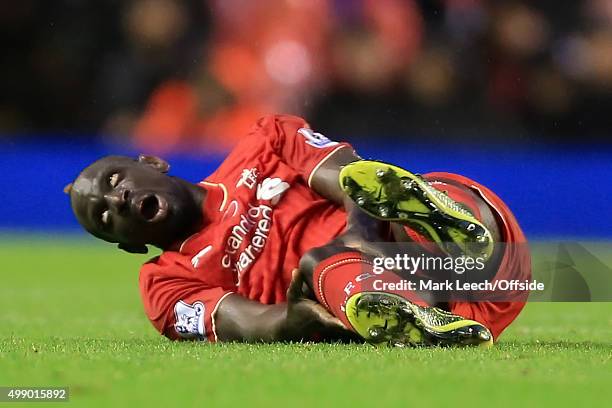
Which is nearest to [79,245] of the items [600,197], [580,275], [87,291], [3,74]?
[3,74]

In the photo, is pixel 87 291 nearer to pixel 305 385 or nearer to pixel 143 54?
pixel 143 54

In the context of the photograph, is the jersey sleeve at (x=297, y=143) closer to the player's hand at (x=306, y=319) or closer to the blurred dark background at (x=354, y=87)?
the player's hand at (x=306, y=319)

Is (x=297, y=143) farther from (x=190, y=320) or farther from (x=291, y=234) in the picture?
(x=190, y=320)

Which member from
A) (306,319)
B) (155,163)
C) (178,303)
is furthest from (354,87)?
(306,319)

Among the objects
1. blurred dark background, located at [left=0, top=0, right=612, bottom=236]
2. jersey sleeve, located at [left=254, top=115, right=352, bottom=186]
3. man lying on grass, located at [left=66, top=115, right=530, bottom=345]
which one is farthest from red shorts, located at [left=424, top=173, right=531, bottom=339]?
blurred dark background, located at [left=0, top=0, right=612, bottom=236]

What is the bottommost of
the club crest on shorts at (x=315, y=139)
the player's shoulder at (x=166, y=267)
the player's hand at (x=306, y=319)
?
the player's hand at (x=306, y=319)

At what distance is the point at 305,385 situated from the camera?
2.78 meters

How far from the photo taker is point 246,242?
4.07 meters

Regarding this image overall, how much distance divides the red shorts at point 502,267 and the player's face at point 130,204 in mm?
892

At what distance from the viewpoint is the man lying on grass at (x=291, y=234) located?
3.44 meters

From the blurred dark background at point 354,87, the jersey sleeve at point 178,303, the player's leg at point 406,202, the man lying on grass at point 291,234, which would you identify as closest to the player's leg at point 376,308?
the man lying on grass at point 291,234

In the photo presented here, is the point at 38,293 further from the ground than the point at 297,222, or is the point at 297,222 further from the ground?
the point at 38,293

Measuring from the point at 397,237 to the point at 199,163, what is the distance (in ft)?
19.3

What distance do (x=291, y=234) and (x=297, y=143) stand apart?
389 mm
